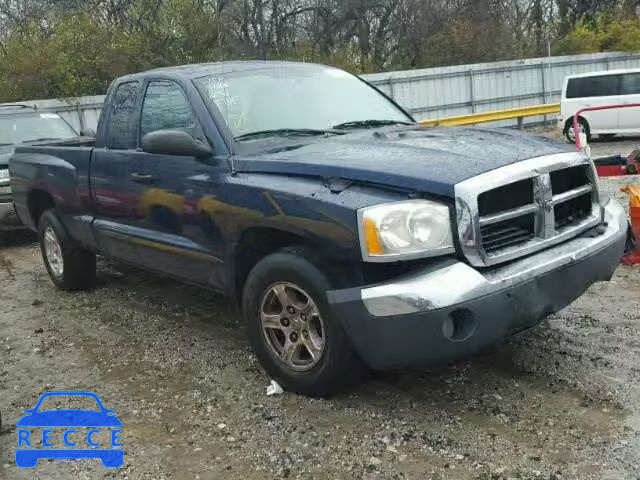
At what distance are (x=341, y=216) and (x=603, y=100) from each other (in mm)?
15376

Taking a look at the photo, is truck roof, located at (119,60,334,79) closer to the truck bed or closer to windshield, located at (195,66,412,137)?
windshield, located at (195,66,412,137)

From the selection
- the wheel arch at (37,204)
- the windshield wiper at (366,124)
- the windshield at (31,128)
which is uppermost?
the windshield at (31,128)

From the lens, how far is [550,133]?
2031cm

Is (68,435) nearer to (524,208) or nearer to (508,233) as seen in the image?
(508,233)

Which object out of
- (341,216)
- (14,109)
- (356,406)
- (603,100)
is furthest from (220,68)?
(603,100)

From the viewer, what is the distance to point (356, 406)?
12.3 ft

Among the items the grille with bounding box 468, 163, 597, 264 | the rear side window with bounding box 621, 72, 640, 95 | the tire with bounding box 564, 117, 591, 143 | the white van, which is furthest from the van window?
the grille with bounding box 468, 163, 597, 264

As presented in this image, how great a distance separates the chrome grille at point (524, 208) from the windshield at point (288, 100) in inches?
56.9

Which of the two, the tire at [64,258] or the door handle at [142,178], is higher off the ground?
the door handle at [142,178]

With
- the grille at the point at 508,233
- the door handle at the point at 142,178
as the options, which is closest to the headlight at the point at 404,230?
the grille at the point at 508,233

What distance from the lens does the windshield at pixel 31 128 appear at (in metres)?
10.0

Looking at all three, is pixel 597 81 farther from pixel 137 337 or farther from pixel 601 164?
pixel 137 337

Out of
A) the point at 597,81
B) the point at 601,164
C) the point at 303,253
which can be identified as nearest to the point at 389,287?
the point at 303,253

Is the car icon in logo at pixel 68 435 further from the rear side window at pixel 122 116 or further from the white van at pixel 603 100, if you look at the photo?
the white van at pixel 603 100
